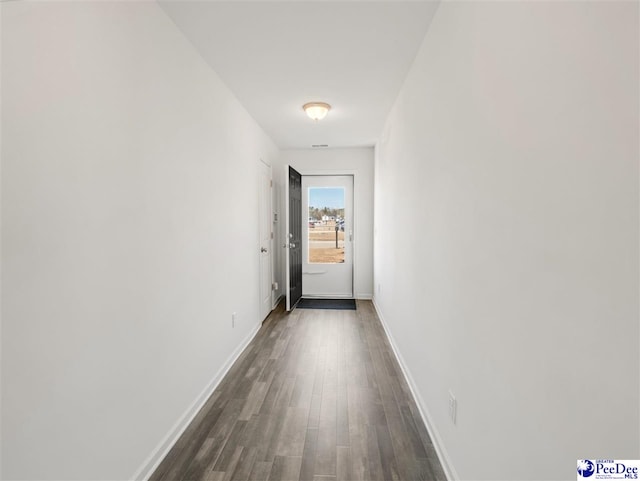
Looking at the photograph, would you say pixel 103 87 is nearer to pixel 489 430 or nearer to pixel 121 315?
pixel 121 315

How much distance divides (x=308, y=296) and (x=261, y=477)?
13.8ft

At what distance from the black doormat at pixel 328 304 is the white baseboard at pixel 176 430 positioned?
2213 millimetres

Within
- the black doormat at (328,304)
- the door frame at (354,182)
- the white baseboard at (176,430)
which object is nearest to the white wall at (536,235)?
the white baseboard at (176,430)

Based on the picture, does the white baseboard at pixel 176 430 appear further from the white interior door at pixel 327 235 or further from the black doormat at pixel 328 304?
the white interior door at pixel 327 235

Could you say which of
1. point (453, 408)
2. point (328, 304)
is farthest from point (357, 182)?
point (453, 408)

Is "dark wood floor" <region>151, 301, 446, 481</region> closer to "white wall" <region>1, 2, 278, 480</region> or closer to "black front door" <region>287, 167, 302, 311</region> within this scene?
"white wall" <region>1, 2, 278, 480</region>

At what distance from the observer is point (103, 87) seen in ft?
4.65

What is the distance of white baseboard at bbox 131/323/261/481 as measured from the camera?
1.71 m

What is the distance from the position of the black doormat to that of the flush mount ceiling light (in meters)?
2.82

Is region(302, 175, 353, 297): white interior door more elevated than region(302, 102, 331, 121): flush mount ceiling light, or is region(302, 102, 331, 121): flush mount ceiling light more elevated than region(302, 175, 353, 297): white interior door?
region(302, 102, 331, 121): flush mount ceiling light

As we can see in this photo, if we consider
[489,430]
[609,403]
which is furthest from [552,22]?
[489,430]

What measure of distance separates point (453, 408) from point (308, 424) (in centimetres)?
96

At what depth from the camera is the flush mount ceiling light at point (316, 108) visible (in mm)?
3443

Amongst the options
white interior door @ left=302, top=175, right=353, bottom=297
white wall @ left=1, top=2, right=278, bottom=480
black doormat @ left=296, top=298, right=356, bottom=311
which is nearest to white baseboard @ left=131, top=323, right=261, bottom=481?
white wall @ left=1, top=2, right=278, bottom=480
